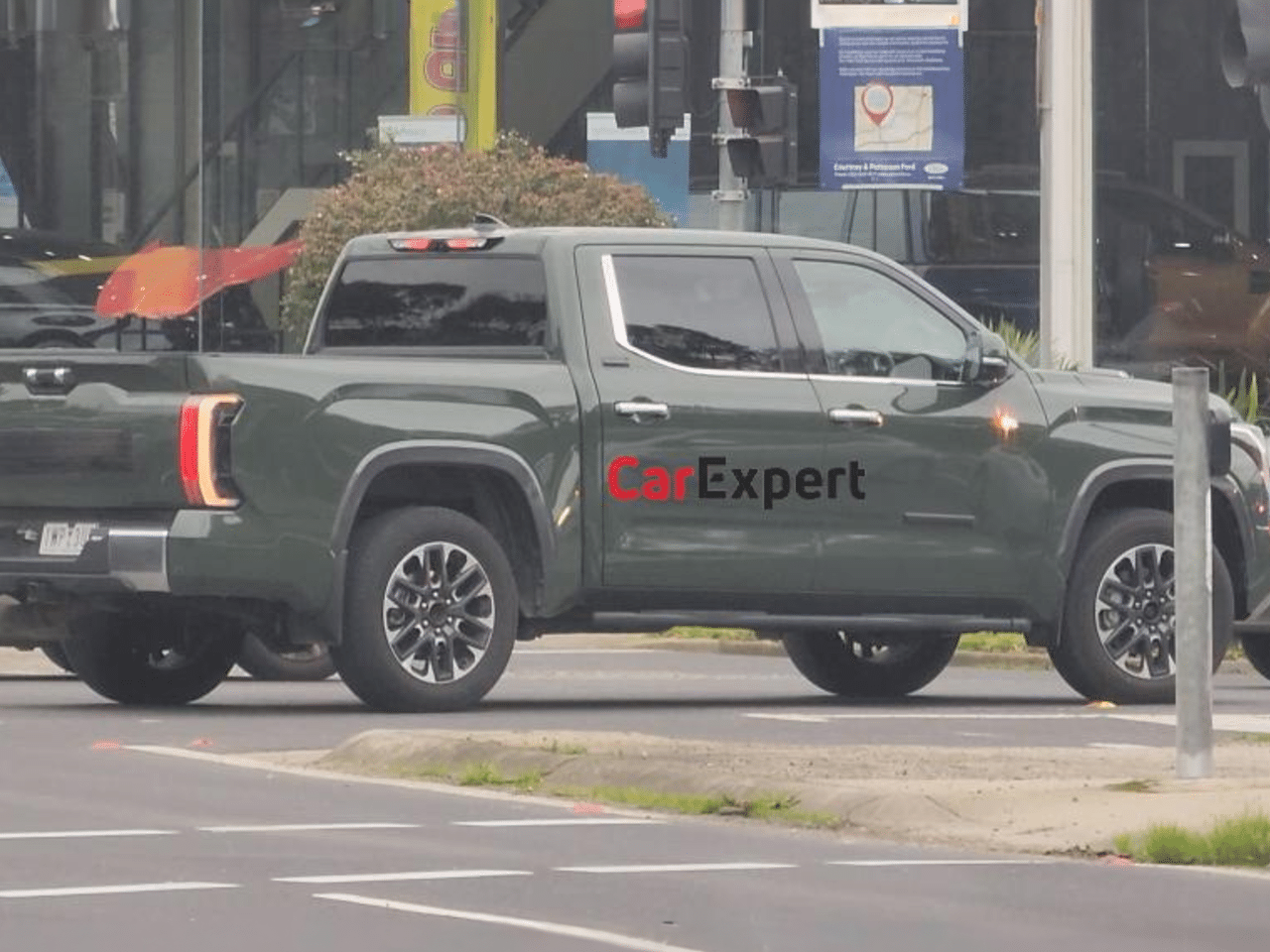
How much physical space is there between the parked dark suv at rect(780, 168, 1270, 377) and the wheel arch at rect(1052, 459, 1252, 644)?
563 inches

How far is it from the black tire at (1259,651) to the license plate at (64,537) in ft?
21.5

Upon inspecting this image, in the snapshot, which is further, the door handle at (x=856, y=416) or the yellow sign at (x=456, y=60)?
the yellow sign at (x=456, y=60)

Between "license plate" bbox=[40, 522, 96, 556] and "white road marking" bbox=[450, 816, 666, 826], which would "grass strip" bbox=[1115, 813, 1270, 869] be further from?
"license plate" bbox=[40, 522, 96, 556]

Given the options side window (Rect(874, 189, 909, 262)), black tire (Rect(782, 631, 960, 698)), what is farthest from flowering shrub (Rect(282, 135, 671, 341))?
black tire (Rect(782, 631, 960, 698))

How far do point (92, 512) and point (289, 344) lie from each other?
16.9 metres

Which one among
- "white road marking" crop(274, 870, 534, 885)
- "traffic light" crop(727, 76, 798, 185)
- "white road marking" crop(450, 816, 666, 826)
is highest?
"traffic light" crop(727, 76, 798, 185)

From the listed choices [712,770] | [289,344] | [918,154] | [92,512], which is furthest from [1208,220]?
[712,770]

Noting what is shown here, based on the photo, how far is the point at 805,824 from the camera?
11.0 metres

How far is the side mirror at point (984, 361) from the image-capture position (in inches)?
643

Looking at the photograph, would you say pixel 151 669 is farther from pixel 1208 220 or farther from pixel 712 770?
pixel 1208 220

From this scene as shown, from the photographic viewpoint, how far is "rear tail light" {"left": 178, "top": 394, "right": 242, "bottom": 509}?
15.0 metres

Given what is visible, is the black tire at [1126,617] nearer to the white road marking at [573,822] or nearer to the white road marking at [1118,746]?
the white road marking at [1118,746]

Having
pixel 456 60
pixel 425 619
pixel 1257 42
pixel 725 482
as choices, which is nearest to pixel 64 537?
pixel 425 619

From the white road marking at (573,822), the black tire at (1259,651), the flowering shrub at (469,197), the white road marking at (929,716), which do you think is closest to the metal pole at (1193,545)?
the white road marking at (573,822)
